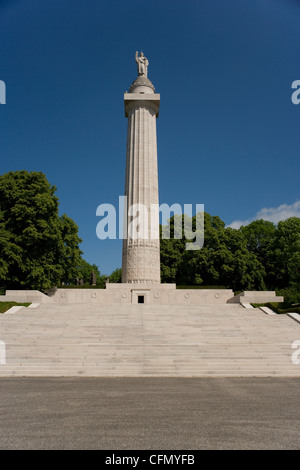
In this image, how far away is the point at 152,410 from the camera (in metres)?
6.25

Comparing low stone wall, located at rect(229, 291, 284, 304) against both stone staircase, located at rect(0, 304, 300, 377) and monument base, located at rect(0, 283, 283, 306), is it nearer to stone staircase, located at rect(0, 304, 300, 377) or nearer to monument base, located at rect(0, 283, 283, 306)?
monument base, located at rect(0, 283, 283, 306)

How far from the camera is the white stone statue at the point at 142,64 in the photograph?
35188 millimetres

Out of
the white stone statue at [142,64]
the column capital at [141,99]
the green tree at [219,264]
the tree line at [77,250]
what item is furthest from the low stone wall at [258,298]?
the white stone statue at [142,64]

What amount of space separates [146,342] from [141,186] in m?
19.2

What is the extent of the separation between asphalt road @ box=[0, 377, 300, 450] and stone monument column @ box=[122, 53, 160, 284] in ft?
65.6

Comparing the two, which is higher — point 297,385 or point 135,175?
point 135,175

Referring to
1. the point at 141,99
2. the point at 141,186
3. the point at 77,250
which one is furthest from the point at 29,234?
the point at 141,99

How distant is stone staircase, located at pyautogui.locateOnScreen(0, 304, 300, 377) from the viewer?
11.4m

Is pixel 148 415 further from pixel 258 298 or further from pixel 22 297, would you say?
pixel 258 298

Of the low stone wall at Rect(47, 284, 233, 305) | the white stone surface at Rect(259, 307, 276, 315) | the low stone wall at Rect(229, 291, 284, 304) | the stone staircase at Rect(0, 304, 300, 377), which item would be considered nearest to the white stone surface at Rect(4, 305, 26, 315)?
the stone staircase at Rect(0, 304, 300, 377)

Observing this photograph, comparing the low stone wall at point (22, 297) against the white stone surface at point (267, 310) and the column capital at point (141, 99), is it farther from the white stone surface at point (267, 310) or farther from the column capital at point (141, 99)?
the column capital at point (141, 99)

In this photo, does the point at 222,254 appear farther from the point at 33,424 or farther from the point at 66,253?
the point at 33,424
